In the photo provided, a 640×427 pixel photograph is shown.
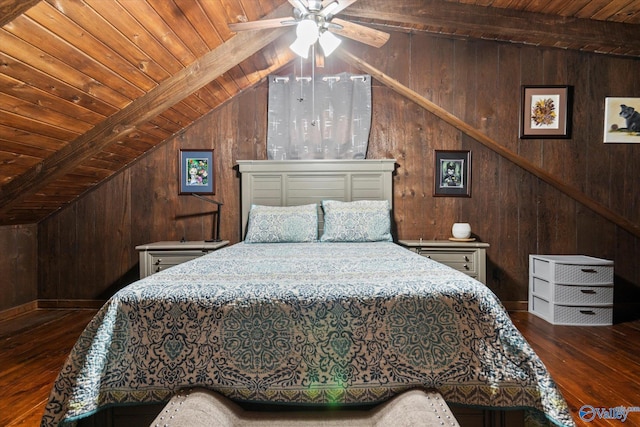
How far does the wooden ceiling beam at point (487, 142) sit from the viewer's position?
3.11 metres

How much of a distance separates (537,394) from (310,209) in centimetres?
223

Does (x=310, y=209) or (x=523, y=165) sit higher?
(x=523, y=165)

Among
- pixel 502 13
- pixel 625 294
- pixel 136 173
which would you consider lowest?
pixel 625 294

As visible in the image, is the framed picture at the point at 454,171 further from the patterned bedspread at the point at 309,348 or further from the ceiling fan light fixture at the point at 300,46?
the patterned bedspread at the point at 309,348

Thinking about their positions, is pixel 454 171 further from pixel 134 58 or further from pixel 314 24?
pixel 134 58

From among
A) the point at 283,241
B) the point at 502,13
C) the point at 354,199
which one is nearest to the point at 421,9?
the point at 502,13

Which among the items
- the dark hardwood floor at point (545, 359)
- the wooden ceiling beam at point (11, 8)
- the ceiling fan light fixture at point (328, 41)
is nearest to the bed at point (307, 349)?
the dark hardwood floor at point (545, 359)

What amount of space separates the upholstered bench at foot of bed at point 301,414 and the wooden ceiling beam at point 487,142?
8.46 feet

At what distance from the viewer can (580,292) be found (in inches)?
114

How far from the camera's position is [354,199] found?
135 inches

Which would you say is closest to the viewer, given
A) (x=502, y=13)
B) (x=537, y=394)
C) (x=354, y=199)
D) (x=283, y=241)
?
(x=537, y=394)

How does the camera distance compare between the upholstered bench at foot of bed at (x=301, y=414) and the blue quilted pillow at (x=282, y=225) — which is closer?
the upholstered bench at foot of bed at (x=301, y=414)

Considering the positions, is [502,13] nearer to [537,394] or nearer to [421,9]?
[421,9]

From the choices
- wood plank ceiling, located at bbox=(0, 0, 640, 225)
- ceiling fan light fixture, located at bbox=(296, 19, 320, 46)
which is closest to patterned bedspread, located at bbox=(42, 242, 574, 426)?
wood plank ceiling, located at bbox=(0, 0, 640, 225)
